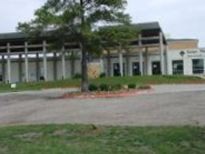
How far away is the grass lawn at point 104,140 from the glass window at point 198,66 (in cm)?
6809

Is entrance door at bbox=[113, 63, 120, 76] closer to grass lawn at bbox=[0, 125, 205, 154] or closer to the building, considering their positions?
the building

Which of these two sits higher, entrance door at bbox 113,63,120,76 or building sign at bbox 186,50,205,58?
building sign at bbox 186,50,205,58

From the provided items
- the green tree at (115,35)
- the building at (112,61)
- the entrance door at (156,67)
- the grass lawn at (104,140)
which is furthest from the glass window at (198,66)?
the grass lawn at (104,140)

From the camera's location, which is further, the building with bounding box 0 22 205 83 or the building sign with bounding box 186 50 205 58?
the building sign with bounding box 186 50 205 58

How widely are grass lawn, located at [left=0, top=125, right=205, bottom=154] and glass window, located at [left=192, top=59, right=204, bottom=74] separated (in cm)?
6809

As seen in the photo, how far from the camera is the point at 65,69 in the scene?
3250 inches

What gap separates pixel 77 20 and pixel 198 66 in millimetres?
48165

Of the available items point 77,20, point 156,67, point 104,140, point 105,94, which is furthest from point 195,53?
point 104,140

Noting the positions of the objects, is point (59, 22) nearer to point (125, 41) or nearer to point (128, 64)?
point (125, 41)

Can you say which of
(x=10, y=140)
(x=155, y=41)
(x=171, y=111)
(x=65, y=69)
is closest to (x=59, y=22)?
(x=171, y=111)

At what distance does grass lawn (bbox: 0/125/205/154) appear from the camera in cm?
1092

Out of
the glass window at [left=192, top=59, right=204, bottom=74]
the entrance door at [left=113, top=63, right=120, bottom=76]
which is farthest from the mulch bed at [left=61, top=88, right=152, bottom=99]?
the glass window at [left=192, top=59, right=204, bottom=74]

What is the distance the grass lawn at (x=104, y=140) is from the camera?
10922mm

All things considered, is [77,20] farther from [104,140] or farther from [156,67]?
[156,67]
